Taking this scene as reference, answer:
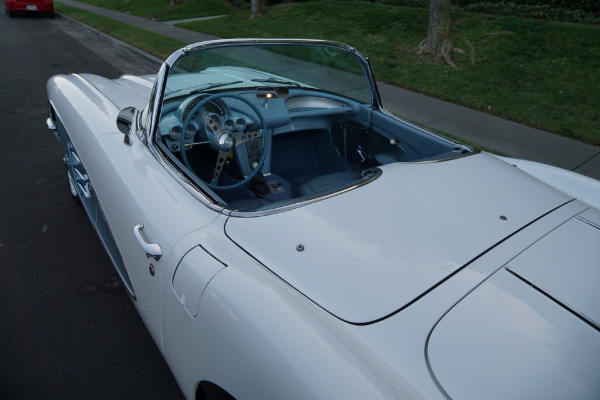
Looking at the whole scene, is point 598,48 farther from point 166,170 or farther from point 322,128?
point 166,170

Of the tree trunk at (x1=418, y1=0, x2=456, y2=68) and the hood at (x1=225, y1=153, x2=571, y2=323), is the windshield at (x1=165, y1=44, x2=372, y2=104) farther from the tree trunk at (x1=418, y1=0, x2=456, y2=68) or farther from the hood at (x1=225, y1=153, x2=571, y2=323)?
the tree trunk at (x1=418, y1=0, x2=456, y2=68)

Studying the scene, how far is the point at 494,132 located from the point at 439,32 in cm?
354

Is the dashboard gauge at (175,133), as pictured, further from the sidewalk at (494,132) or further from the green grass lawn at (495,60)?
the green grass lawn at (495,60)

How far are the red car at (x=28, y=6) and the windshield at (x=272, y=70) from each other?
1665cm

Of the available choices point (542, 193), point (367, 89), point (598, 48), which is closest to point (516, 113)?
point (598, 48)

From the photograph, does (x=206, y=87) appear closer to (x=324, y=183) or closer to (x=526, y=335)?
(x=324, y=183)

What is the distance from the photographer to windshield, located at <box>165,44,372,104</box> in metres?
2.78

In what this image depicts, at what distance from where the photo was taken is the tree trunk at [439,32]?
8.11m

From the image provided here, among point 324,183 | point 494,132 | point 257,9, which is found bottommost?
point 494,132

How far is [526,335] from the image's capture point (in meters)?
1.33

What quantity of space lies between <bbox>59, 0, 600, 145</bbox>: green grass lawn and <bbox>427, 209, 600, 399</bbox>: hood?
15.7 ft

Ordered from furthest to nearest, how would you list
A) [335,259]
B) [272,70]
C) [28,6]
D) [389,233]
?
1. [28,6]
2. [272,70]
3. [389,233]
4. [335,259]

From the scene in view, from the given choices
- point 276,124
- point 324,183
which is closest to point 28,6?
point 276,124

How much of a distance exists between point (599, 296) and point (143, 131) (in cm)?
228
